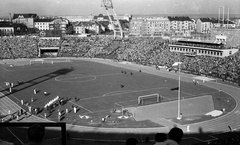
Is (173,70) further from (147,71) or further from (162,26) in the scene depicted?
(162,26)

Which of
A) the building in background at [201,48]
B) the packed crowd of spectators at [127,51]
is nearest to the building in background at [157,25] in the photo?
the packed crowd of spectators at [127,51]

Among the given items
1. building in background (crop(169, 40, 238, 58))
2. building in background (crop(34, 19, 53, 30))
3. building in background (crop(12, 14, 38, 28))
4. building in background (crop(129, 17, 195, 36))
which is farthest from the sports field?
building in background (crop(12, 14, 38, 28))

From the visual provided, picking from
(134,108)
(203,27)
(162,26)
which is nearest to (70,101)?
(134,108)

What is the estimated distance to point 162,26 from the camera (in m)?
144

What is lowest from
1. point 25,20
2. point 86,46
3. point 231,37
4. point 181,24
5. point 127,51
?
point 127,51

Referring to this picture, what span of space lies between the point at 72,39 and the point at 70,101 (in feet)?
215

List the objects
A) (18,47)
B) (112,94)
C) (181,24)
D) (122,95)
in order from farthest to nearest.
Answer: (181,24), (18,47), (112,94), (122,95)

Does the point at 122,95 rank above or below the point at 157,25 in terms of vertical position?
below

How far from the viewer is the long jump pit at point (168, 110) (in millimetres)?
33347

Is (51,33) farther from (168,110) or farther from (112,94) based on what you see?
(168,110)

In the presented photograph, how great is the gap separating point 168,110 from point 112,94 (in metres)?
11.2

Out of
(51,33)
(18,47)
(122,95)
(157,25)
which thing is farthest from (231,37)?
(157,25)

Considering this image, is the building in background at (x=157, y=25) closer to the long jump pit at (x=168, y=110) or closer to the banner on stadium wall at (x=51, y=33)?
the banner on stadium wall at (x=51, y=33)

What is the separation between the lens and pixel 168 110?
117ft
